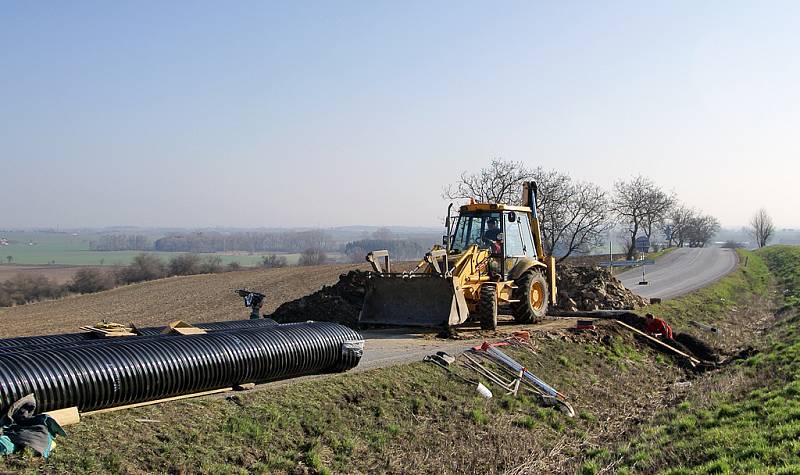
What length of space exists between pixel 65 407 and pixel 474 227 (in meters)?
11.9

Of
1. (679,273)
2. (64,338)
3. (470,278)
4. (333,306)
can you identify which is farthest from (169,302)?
(679,273)

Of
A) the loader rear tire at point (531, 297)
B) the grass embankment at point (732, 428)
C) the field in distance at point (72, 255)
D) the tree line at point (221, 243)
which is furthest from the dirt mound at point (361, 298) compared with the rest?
the tree line at point (221, 243)

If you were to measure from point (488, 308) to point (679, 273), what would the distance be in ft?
112

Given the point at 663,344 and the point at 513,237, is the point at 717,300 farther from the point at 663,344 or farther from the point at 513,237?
the point at 513,237

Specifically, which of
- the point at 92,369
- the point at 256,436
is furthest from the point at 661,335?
the point at 92,369

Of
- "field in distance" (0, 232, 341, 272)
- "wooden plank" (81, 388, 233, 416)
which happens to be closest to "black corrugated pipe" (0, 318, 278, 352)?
"wooden plank" (81, 388, 233, 416)

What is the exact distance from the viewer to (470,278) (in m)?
17.5

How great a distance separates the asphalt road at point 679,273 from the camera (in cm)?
3625

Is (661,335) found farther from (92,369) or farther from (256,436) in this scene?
(92,369)

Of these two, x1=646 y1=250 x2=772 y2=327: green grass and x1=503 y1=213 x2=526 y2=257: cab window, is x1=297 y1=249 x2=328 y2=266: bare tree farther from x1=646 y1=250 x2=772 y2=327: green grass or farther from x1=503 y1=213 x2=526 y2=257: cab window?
x1=503 y1=213 x2=526 y2=257: cab window

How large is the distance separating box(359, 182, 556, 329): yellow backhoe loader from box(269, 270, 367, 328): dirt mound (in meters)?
2.17

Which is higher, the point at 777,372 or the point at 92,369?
the point at 92,369

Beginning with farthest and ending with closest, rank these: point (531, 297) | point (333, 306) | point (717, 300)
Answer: point (717, 300)
point (333, 306)
point (531, 297)

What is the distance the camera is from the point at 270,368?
36.8 ft
